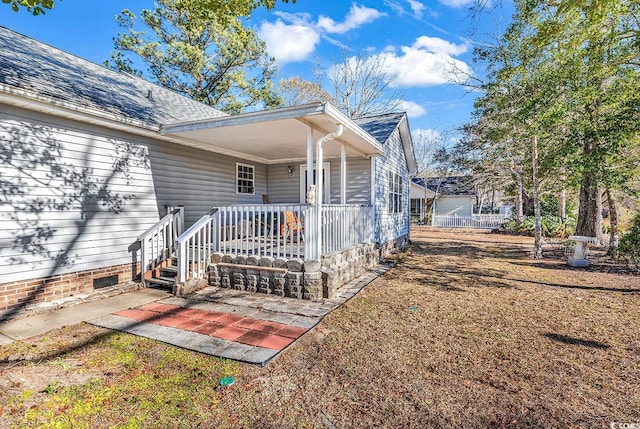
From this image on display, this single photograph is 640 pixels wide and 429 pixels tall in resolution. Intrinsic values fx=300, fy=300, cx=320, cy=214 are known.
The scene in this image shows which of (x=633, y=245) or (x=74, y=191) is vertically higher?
(x=74, y=191)

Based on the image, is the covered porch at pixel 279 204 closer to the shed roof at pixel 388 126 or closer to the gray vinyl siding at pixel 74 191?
the gray vinyl siding at pixel 74 191

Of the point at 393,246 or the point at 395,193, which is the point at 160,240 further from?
the point at 395,193

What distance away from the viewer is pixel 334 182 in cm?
937

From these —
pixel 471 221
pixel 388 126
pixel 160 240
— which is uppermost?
pixel 388 126

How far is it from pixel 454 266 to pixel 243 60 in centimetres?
1922

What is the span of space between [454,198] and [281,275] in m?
27.9

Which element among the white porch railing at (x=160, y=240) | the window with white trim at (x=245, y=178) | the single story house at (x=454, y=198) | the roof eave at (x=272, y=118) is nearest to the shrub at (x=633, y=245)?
the roof eave at (x=272, y=118)

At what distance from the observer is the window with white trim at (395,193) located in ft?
34.9

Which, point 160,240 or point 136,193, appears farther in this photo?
point 160,240

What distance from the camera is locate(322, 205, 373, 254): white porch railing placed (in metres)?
5.83

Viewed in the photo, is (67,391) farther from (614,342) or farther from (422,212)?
(422,212)

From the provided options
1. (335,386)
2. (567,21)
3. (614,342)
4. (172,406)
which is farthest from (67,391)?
(567,21)

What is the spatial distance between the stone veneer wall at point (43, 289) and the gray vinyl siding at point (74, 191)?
0.11 metres

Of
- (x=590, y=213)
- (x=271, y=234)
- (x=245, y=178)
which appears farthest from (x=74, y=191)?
(x=590, y=213)
